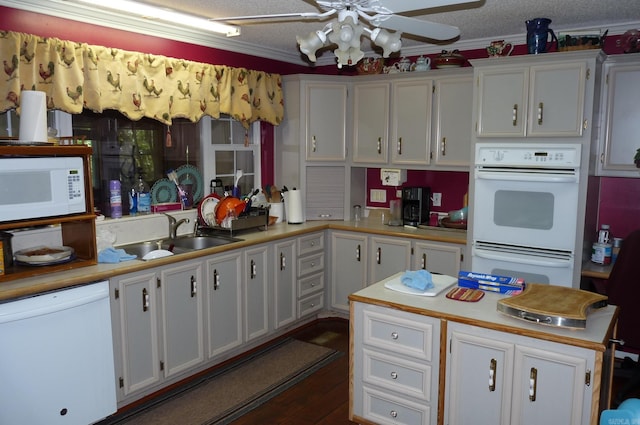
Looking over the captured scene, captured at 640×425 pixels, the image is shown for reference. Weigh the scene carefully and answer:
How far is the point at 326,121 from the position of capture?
465 centimetres

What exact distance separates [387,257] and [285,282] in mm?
885

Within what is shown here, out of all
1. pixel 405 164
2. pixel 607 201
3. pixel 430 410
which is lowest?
pixel 430 410

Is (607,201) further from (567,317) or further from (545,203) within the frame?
(567,317)

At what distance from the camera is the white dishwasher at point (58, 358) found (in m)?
2.48

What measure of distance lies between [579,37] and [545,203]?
1135mm

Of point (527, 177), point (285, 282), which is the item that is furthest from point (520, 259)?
point (285, 282)

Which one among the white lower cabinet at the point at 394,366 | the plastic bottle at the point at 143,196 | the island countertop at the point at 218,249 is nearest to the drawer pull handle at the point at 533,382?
the white lower cabinet at the point at 394,366

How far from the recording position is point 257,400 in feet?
10.7

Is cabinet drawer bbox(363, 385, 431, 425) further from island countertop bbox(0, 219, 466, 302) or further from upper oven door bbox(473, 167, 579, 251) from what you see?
upper oven door bbox(473, 167, 579, 251)

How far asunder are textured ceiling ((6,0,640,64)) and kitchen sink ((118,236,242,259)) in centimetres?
151

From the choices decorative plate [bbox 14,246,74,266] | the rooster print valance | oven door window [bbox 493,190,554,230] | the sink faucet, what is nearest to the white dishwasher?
decorative plate [bbox 14,246,74,266]

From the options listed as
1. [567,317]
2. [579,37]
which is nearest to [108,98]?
[567,317]

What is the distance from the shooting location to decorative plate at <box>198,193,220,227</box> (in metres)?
4.02

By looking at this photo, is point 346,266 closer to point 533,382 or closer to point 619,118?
point 619,118
